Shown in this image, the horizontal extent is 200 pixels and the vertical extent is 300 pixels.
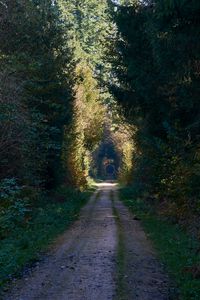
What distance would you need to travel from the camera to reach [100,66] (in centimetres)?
6894

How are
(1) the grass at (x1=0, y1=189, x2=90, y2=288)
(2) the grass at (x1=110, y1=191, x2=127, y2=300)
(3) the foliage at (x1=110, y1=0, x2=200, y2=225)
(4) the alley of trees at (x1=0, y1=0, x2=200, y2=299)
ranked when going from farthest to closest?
(4) the alley of trees at (x1=0, y1=0, x2=200, y2=299)
(3) the foliage at (x1=110, y1=0, x2=200, y2=225)
(1) the grass at (x1=0, y1=189, x2=90, y2=288)
(2) the grass at (x1=110, y1=191, x2=127, y2=300)

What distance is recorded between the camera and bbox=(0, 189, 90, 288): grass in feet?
38.1

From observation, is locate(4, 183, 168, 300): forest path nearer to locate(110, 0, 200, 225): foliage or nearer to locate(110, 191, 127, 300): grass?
locate(110, 191, 127, 300): grass

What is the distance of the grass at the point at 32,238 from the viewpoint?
457 inches

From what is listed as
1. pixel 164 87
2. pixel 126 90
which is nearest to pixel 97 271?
pixel 164 87

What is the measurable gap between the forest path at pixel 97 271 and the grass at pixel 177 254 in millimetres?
275

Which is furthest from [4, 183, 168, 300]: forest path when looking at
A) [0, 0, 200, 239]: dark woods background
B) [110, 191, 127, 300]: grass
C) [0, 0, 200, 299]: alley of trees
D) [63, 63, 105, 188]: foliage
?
[63, 63, 105, 188]: foliage

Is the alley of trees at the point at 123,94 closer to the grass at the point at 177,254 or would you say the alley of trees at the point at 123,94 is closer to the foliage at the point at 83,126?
the grass at the point at 177,254

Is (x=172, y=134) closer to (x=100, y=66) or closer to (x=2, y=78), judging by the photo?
(x=2, y=78)

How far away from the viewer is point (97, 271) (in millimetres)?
11461

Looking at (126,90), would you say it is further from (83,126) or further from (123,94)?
(83,126)

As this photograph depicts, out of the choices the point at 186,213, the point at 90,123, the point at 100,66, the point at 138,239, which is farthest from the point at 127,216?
the point at 100,66

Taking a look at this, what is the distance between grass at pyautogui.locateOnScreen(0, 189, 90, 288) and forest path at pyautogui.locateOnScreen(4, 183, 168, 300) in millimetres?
443

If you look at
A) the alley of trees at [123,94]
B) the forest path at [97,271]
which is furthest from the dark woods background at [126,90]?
the forest path at [97,271]
